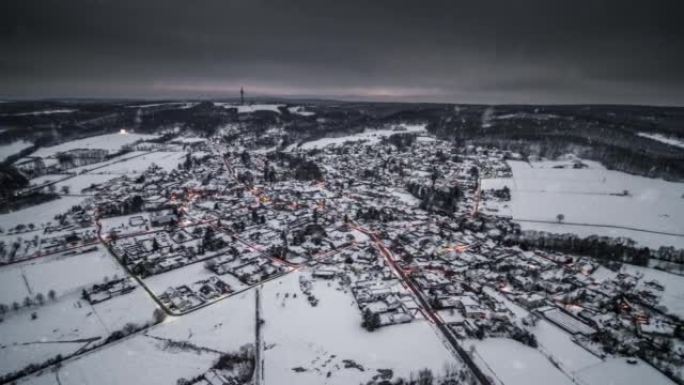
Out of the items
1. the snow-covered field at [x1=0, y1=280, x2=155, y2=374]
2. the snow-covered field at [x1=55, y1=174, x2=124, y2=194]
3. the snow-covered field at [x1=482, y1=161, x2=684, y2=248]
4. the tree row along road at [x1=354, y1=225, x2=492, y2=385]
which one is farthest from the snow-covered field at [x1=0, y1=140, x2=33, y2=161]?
the snow-covered field at [x1=482, y1=161, x2=684, y2=248]

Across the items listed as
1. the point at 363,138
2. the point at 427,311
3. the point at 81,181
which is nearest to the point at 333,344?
the point at 427,311

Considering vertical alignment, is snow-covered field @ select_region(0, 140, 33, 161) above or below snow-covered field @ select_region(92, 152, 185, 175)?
above

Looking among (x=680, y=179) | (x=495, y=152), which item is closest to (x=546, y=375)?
(x=680, y=179)

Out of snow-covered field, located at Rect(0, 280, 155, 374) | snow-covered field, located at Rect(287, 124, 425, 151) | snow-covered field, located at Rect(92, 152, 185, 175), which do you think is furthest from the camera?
snow-covered field, located at Rect(287, 124, 425, 151)

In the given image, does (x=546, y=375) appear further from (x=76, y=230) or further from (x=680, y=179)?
(x=680, y=179)

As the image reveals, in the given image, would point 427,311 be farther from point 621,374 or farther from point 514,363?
point 621,374

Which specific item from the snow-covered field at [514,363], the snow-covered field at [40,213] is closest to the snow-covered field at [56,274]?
the snow-covered field at [40,213]

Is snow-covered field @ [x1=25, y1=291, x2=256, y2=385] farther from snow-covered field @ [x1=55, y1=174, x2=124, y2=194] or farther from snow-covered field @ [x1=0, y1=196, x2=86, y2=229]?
snow-covered field @ [x1=55, y1=174, x2=124, y2=194]
